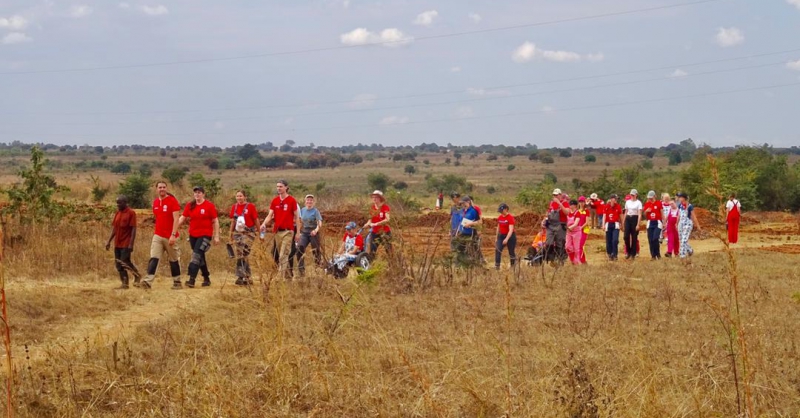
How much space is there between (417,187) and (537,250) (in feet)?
140

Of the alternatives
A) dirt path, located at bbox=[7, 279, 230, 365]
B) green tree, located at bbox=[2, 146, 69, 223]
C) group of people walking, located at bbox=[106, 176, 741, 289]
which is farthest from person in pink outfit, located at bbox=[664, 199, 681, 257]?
green tree, located at bbox=[2, 146, 69, 223]

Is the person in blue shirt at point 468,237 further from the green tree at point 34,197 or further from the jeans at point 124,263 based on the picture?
the green tree at point 34,197

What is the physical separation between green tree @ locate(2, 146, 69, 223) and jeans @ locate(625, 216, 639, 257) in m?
11.1

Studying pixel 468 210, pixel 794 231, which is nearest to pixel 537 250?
pixel 468 210

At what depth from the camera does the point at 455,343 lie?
7.95 meters

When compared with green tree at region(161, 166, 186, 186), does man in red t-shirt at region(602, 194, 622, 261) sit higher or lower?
lower

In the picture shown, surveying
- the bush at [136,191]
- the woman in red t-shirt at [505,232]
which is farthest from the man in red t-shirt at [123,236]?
the bush at [136,191]

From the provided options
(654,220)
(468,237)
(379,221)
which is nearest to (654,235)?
(654,220)

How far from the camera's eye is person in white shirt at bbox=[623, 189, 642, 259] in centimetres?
1628

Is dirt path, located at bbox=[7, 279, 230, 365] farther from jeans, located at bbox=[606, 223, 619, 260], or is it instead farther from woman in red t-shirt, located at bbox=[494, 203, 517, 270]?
jeans, located at bbox=[606, 223, 619, 260]

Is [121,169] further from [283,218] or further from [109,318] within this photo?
[109,318]

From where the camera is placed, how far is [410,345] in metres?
7.55

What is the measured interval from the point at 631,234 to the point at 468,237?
4.68m

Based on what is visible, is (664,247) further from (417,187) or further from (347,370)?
(417,187)
